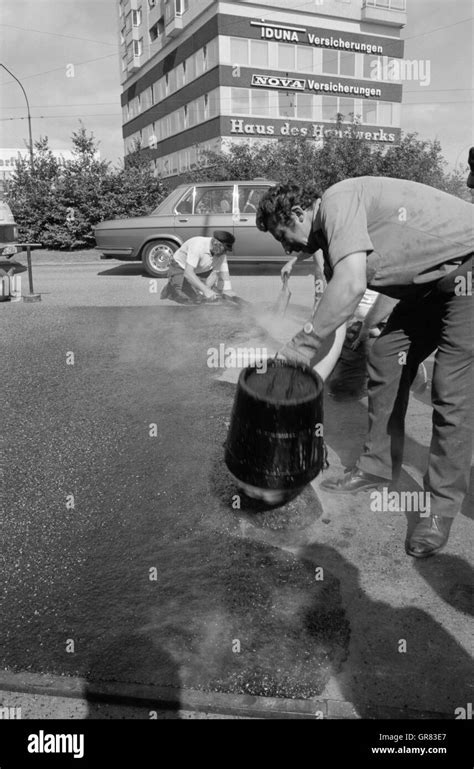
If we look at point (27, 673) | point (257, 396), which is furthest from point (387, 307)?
point (27, 673)

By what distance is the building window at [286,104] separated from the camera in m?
35.4

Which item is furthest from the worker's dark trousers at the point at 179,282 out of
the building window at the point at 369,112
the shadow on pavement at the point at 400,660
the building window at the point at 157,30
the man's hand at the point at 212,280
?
the building window at the point at 157,30

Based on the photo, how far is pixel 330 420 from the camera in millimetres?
4418

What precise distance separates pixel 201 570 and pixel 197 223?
9.33 meters

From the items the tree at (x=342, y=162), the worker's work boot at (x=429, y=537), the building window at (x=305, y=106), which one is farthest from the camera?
the building window at (x=305, y=106)

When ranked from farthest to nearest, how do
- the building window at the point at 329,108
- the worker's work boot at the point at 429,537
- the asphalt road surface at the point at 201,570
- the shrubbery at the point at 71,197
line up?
the building window at the point at 329,108 < the shrubbery at the point at 71,197 < the worker's work boot at the point at 429,537 < the asphalt road surface at the point at 201,570

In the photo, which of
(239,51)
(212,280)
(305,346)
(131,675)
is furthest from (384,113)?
(131,675)

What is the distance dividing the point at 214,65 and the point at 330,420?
115 feet

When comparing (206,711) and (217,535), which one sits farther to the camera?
(217,535)

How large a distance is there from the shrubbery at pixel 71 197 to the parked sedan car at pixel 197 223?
213 inches

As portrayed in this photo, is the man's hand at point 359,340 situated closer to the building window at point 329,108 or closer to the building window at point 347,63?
the building window at point 329,108

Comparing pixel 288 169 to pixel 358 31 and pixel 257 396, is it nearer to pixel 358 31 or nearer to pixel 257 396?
pixel 257 396

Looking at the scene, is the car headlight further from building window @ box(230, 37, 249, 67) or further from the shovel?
building window @ box(230, 37, 249, 67)
